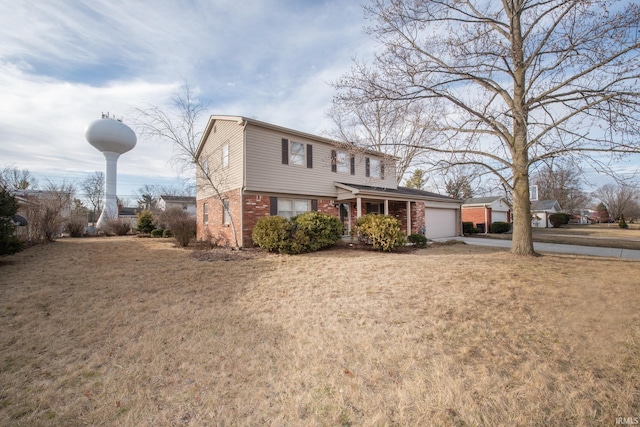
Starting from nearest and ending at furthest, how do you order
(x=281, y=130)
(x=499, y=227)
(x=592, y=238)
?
1. (x=281, y=130)
2. (x=592, y=238)
3. (x=499, y=227)

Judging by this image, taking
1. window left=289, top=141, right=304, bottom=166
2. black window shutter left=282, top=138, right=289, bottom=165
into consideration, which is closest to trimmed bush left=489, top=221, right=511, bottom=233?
window left=289, top=141, right=304, bottom=166

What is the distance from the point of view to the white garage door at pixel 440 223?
17489mm

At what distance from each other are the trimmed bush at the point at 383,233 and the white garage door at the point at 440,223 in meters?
7.27

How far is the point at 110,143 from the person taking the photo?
29688 mm

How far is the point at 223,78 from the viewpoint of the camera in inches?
415

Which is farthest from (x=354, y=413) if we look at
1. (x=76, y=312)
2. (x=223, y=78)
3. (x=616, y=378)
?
(x=223, y=78)

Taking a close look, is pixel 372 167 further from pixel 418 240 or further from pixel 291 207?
pixel 291 207

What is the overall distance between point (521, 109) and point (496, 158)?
148 centimetres

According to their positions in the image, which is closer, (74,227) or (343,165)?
(343,165)

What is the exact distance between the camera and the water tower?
1136 inches

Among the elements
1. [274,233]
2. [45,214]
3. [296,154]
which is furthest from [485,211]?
[45,214]

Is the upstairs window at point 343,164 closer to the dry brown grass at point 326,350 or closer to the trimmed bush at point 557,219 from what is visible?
the dry brown grass at point 326,350

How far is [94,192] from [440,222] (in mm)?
46168

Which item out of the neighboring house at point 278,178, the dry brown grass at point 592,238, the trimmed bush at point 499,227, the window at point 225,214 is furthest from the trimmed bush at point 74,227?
the trimmed bush at point 499,227
